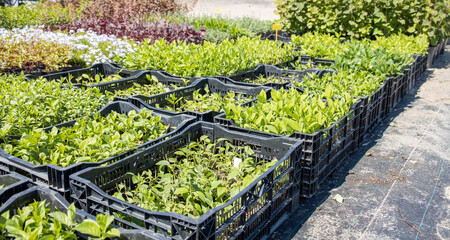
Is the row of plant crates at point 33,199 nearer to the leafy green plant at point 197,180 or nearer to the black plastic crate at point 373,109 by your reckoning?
the leafy green plant at point 197,180

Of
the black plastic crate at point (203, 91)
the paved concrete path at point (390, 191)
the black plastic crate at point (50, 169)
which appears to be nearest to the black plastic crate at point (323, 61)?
the paved concrete path at point (390, 191)

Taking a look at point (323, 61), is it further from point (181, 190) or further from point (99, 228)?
point (99, 228)

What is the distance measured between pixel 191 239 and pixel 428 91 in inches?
248

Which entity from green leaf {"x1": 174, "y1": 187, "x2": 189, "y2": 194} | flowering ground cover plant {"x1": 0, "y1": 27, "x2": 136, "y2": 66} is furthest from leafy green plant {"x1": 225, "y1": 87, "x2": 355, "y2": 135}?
flowering ground cover plant {"x1": 0, "y1": 27, "x2": 136, "y2": 66}

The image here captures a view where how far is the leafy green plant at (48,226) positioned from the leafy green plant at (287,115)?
5.47 ft

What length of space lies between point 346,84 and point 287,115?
1534 mm

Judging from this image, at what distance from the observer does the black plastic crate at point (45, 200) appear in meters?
2.00

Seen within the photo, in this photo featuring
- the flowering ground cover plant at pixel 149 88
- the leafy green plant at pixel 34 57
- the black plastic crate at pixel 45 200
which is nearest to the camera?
the black plastic crate at pixel 45 200

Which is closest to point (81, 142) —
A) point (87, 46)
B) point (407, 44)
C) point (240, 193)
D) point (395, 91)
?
point (240, 193)

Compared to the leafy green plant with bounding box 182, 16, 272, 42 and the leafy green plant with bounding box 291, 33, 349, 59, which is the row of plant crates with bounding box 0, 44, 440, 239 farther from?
the leafy green plant with bounding box 182, 16, 272, 42

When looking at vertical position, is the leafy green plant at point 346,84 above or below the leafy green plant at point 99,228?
above

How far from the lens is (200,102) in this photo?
4258 mm

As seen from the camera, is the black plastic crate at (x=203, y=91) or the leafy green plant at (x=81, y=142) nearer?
the leafy green plant at (x=81, y=142)

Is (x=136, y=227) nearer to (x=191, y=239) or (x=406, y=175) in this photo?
(x=191, y=239)
